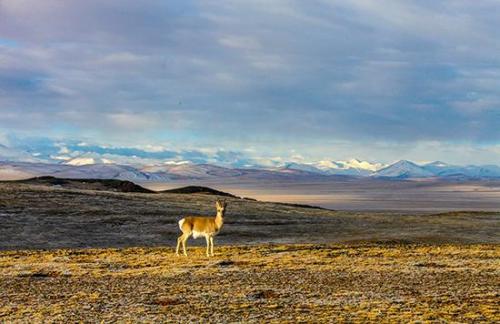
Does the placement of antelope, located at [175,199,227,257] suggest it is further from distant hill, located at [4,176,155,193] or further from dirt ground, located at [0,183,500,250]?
distant hill, located at [4,176,155,193]

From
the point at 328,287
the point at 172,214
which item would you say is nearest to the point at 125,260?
the point at 328,287

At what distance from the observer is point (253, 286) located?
1780 cm

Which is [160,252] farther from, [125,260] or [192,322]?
[192,322]

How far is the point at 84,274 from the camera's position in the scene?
20.6 meters

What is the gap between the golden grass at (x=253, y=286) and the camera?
554 inches

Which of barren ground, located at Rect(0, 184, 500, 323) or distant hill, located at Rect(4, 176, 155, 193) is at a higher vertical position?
distant hill, located at Rect(4, 176, 155, 193)

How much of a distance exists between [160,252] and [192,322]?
1465 centimetres

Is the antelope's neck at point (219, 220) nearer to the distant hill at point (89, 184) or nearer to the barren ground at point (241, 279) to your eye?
the barren ground at point (241, 279)

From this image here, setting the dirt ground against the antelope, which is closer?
the antelope

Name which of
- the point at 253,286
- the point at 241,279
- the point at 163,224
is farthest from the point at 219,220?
the point at 163,224

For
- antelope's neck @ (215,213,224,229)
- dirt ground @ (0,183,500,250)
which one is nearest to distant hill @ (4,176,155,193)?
dirt ground @ (0,183,500,250)

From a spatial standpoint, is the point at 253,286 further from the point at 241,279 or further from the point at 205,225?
the point at 205,225

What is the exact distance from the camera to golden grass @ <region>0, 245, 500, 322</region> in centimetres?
1406

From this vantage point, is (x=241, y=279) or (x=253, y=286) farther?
(x=241, y=279)
